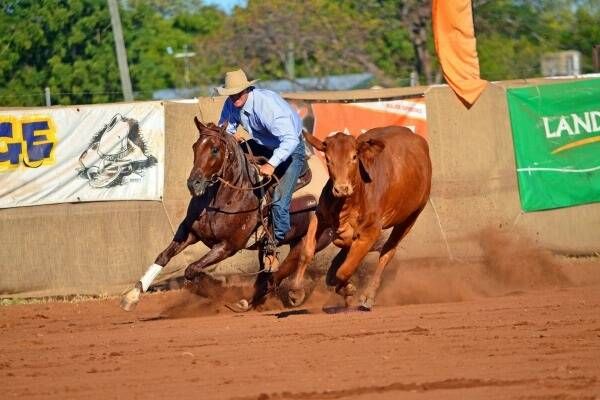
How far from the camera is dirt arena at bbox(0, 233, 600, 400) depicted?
7.40 m

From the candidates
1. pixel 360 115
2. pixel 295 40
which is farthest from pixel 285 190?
pixel 295 40

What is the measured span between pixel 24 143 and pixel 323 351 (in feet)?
23.1

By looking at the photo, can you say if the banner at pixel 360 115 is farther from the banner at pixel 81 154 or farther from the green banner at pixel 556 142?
the banner at pixel 81 154

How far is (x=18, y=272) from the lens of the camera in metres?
14.6

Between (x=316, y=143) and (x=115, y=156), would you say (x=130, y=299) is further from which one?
(x=115, y=156)

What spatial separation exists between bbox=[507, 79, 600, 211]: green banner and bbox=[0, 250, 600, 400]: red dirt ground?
306 centimetres

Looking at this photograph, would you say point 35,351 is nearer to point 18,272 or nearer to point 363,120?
point 18,272

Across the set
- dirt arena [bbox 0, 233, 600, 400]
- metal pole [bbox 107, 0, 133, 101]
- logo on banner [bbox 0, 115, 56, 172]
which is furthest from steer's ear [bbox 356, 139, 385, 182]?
metal pole [bbox 107, 0, 133, 101]

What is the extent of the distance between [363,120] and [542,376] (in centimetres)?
830

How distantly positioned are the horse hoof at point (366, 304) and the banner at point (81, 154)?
12.5 ft

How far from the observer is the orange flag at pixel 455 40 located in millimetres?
16266

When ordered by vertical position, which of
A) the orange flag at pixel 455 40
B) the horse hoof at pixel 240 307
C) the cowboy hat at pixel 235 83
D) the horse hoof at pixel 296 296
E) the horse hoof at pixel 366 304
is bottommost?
the horse hoof at pixel 240 307

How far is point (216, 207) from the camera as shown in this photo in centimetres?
1162

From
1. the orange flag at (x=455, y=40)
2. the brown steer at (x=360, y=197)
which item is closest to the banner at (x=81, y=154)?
the brown steer at (x=360, y=197)
